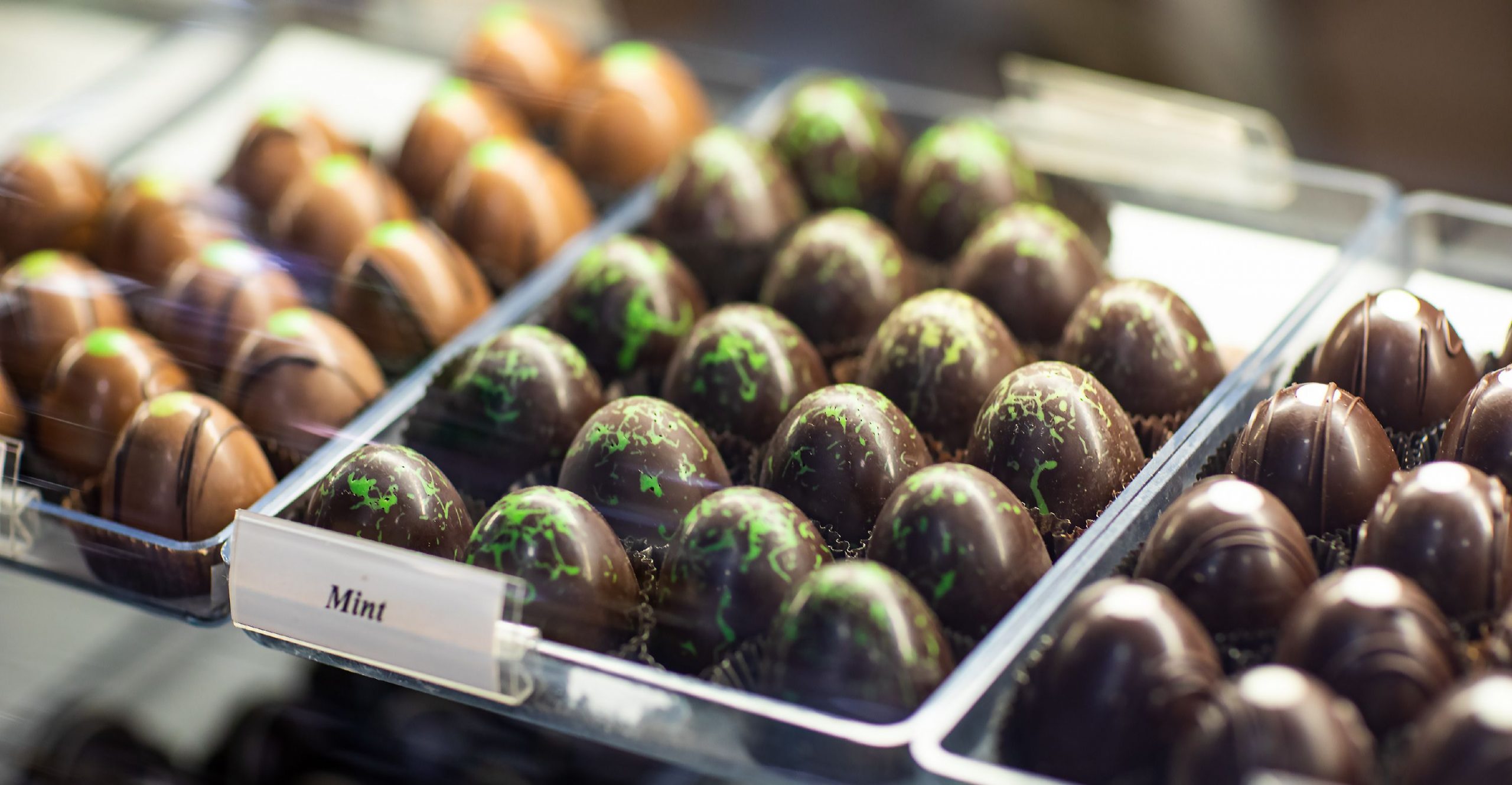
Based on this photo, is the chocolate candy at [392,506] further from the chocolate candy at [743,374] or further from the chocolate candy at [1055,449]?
the chocolate candy at [1055,449]

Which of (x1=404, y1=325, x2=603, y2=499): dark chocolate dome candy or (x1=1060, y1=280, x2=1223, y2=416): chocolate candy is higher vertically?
(x1=1060, y1=280, x2=1223, y2=416): chocolate candy

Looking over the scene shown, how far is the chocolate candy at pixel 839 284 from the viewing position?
1504 mm

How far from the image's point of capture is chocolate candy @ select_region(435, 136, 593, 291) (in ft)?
5.64

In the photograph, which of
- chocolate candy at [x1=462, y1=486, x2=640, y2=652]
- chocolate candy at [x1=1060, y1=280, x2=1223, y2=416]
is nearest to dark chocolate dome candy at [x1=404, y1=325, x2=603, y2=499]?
chocolate candy at [x1=462, y1=486, x2=640, y2=652]

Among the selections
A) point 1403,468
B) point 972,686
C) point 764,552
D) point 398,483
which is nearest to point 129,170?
point 398,483

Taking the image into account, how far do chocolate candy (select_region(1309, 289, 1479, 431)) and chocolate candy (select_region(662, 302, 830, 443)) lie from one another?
1.55ft

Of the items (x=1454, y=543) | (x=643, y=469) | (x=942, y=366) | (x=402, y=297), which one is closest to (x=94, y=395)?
(x=402, y=297)

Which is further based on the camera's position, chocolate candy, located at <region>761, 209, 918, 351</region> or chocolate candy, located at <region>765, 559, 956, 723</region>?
chocolate candy, located at <region>761, 209, 918, 351</region>

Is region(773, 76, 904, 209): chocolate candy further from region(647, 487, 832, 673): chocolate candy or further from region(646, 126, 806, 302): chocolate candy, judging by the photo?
region(647, 487, 832, 673): chocolate candy

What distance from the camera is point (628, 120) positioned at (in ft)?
6.23

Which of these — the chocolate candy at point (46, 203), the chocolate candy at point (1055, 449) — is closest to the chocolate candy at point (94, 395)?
the chocolate candy at point (46, 203)

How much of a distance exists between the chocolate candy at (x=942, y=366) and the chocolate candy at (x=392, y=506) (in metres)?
0.41

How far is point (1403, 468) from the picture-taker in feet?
3.88

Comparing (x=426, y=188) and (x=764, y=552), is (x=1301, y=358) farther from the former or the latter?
(x=426, y=188)
